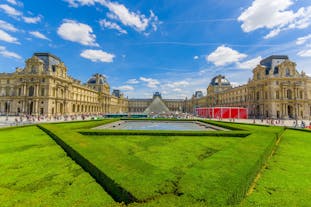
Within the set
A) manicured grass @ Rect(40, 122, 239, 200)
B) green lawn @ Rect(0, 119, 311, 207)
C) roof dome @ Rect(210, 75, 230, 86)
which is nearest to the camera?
green lawn @ Rect(0, 119, 311, 207)

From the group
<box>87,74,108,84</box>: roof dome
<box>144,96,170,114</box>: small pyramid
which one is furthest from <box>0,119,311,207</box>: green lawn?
<box>87,74,108,84</box>: roof dome

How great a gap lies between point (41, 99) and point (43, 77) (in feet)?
22.2

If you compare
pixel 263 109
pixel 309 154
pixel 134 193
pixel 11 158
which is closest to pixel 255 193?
Answer: pixel 134 193

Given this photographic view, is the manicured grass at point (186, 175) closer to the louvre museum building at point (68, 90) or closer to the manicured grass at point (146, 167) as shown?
the manicured grass at point (146, 167)

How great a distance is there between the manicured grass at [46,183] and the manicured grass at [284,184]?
4417mm

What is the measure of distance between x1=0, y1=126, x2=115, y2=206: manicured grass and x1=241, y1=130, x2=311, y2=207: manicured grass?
14.5 ft

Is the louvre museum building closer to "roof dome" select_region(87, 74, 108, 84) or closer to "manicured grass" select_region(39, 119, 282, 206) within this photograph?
"roof dome" select_region(87, 74, 108, 84)

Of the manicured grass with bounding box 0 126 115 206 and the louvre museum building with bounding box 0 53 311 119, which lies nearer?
the manicured grass with bounding box 0 126 115 206

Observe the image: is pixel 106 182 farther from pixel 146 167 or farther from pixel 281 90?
pixel 281 90

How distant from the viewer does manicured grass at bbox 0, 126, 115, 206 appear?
4.86 m

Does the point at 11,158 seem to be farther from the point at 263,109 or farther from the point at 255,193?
the point at 263,109

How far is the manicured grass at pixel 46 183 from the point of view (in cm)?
486

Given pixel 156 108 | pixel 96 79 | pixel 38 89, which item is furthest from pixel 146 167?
pixel 96 79

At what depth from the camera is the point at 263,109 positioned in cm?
5472
